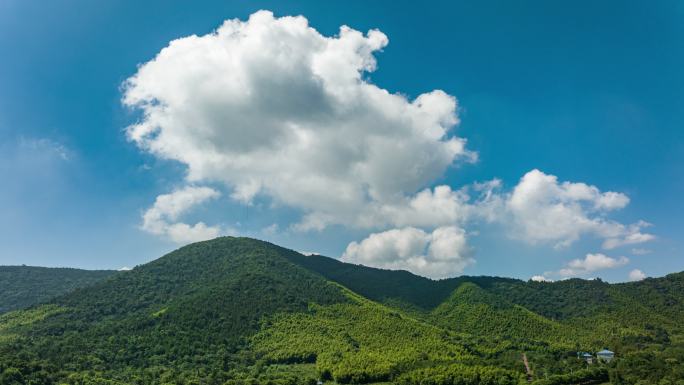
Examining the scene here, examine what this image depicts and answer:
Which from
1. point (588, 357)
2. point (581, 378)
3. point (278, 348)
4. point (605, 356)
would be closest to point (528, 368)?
point (588, 357)

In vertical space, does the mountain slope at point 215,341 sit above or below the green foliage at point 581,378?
above

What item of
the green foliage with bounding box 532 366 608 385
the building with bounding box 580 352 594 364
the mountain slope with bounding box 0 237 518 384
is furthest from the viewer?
the building with bounding box 580 352 594 364

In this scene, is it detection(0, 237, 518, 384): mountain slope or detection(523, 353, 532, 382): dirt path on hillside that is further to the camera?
detection(523, 353, 532, 382): dirt path on hillside

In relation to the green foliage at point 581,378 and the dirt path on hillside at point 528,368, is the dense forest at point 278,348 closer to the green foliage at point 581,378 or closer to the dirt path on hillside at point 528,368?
the green foliage at point 581,378

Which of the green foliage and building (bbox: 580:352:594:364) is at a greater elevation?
building (bbox: 580:352:594:364)

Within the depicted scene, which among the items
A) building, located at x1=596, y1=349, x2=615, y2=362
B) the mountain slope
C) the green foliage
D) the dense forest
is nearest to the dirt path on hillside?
the dense forest

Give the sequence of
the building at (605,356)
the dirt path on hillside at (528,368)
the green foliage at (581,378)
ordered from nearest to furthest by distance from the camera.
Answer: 1. the green foliage at (581,378)
2. the dirt path on hillside at (528,368)
3. the building at (605,356)

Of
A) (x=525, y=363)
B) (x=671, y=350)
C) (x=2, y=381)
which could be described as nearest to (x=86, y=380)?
(x=2, y=381)

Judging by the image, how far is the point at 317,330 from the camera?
176m

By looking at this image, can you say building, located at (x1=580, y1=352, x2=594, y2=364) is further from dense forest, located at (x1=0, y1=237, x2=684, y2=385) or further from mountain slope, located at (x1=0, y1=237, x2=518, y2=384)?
mountain slope, located at (x1=0, y1=237, x2=518, y2=384)

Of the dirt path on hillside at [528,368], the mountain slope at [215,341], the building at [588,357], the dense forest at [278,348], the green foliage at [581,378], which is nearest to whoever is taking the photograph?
the green foliage at [581,378]

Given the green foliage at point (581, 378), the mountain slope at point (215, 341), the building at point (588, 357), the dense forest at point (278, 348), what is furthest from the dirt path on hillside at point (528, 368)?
the building at point (588, 357)

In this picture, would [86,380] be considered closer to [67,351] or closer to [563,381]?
[67,351]

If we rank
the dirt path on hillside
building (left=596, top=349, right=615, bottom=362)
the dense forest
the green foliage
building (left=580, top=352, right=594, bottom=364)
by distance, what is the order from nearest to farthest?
1. the green foliage
2. the dense forest
3. the dirt path on hillside
4. building (left=596, top=349, right=615, bottom=362)
5. building (left=580, top=352, right=594, bottom=364)
